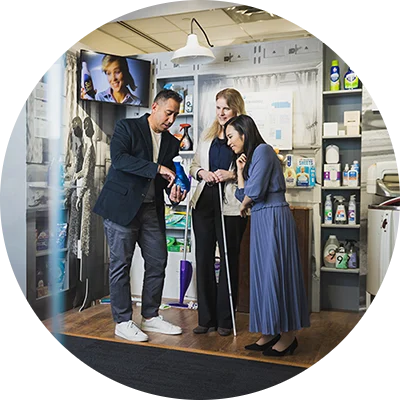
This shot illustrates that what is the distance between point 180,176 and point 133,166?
28cm

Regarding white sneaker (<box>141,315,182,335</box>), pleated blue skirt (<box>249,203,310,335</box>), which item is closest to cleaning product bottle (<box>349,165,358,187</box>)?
pleated blue skirt (<box>249,203,310,335</box>)

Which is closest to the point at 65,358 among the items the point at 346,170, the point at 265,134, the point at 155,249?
the point at 155,249

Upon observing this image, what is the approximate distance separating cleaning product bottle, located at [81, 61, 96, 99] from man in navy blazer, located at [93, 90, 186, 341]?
0.32 m

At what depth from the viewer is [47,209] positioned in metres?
2.95

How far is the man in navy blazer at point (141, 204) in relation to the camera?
9.46 ft

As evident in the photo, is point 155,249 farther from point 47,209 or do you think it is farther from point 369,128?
point 369,128

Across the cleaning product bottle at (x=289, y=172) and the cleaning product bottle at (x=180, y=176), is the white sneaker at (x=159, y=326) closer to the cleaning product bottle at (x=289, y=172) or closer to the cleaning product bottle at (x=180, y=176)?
the cleaning product bottle at (x=180, y=176)

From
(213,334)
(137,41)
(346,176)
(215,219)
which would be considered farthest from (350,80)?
(213,334)

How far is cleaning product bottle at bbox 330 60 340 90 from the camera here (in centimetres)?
269

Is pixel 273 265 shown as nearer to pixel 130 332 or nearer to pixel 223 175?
pixel 223 175

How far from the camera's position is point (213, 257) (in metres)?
2.93

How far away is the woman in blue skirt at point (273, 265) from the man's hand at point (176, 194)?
17.7 inches

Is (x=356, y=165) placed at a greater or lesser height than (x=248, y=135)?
lesser

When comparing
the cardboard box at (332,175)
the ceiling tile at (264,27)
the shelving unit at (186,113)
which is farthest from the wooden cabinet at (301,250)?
the ceiling tile at (264,27)
